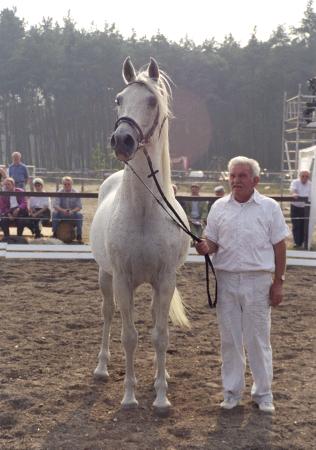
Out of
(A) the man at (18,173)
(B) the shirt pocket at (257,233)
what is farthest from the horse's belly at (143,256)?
(A) the man at (18,173)

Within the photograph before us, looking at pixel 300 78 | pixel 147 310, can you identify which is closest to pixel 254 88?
pixel 300 78

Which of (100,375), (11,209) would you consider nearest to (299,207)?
(11,209)

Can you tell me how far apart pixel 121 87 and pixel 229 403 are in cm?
5143

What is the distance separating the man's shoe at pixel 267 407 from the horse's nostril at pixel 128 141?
5.96ft

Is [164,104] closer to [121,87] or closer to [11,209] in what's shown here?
[11,209]

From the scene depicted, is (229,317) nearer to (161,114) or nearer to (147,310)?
(161,114)

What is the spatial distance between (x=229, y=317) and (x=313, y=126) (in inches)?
616

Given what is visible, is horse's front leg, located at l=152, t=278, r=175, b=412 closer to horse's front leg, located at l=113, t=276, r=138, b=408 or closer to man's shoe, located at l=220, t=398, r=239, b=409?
horse's front leg, located at l=113, t=276, r=138, b=408

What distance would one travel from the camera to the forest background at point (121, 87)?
169ft

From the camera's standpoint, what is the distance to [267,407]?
3.47 m

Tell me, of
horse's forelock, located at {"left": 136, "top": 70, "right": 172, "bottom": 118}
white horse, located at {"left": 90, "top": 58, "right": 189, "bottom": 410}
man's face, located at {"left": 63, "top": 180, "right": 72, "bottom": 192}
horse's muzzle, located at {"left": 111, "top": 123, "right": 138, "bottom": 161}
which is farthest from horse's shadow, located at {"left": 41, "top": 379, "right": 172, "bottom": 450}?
man's face, located at {"left": 63, "top": 180, "right": 72, "bottom": 192}

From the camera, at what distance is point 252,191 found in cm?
341

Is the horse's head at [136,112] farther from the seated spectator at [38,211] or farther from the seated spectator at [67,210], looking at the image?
the seated spectator at [38,211]

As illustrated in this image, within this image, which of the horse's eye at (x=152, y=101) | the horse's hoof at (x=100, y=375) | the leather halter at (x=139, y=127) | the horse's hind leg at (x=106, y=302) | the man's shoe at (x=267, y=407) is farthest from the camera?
the horse's hind leg at (x=106, y=302)
